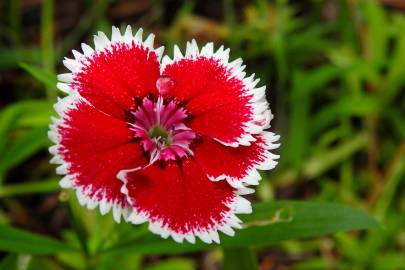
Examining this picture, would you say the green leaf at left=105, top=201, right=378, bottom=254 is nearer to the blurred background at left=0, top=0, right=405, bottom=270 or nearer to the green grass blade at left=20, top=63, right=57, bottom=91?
the green grass blade at left=20, top=63, right=57, bottom=91

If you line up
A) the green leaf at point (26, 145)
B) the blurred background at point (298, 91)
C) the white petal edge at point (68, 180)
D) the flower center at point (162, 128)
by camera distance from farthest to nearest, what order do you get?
the blurred background at point (298, 91), the green leaf at point (26, 145), the flower center at point (162, 128), the white petal edge at point (68, 180)

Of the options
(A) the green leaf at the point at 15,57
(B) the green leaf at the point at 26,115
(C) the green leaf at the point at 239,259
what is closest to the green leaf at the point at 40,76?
(B) the green leaf at the point at 26,115

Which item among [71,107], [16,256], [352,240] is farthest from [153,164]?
[352,240]

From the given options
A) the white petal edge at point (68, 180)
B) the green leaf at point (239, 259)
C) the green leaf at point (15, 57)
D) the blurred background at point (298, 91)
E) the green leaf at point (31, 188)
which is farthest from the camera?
the green leaf at point (15, 57)

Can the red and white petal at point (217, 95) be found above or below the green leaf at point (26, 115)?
below

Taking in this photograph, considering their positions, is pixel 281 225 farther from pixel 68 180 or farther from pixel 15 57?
pixel 15 57

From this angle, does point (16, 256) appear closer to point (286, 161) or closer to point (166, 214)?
point (166, 214)

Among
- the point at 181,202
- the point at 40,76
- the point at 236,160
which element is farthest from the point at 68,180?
the point at 40,76

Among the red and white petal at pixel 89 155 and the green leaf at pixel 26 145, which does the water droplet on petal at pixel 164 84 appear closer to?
the red and white petal at pixel 89 155
